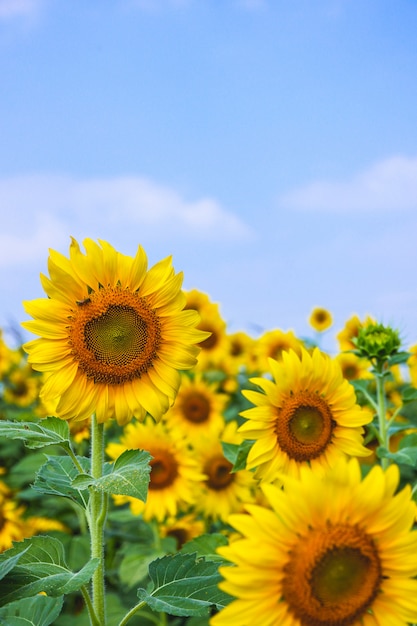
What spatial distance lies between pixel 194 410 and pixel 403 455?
2961mm

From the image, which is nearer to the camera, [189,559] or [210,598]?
[210,598]

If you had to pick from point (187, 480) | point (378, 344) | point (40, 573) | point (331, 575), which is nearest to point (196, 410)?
Result: point (187, 480)

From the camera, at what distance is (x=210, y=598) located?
6.56 ft

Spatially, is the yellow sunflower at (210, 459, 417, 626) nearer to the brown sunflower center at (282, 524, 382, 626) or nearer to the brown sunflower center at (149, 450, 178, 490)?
the brown sunflower center at (282, 524, 382, 626)

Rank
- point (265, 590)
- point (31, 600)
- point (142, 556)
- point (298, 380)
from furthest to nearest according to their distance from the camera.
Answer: point (142, 556) < point (298, 380) < point (31, 600) < point (265, 590)

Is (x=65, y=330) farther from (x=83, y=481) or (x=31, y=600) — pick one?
(x=31, y=600)

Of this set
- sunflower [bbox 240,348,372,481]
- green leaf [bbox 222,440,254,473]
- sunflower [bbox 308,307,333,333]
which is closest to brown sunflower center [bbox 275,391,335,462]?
sunflower [bbox 240,348,372,481]

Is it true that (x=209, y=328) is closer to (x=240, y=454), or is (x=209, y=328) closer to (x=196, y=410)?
(x=196, y=410)

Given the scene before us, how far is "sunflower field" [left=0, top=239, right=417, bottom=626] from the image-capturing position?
1621mm

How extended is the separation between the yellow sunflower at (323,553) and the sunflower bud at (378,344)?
5.68 feet

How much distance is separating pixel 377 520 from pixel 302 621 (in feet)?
0.91

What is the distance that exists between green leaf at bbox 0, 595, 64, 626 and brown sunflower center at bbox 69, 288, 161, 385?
72cm

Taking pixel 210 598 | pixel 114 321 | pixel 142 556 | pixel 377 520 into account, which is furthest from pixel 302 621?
pixel 142 556

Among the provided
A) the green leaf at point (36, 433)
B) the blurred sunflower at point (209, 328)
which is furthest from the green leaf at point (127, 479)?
the blurred sunflower at point (209, 328)
